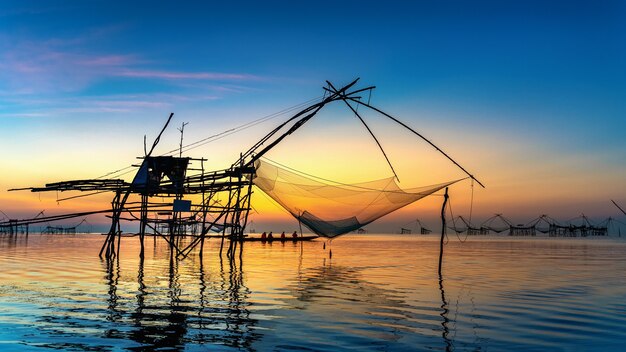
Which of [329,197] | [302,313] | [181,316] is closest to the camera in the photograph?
[181,316]

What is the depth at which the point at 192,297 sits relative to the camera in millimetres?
12047

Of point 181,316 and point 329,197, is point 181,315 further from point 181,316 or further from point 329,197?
point 329,197

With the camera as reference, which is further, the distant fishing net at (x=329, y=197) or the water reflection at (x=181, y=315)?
the distant fishing net at (x=329, y=197)

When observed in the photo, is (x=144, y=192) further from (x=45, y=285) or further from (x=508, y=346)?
(x=508, y=346)

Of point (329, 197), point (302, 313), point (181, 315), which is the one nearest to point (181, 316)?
point (181, 315)

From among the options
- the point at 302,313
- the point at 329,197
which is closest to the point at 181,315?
the point at 302,313

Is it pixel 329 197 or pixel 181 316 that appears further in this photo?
pixel 329 197

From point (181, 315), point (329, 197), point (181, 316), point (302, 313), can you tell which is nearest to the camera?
point (181, 316)

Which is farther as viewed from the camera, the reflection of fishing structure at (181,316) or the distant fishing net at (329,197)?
the distant fishing net at (329,197)

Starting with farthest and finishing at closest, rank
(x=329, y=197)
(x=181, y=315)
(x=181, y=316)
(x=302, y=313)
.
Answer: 1. (x=329, y=197)
2. (x=302, y=313)
3. (x=181, y=315)
4. (x=181, y=316)

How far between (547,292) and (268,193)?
451 inches

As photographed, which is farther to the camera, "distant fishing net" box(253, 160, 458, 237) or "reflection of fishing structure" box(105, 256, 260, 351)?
"distant fishing net" box(253, 160, 458, 237)

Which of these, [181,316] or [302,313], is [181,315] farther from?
[302,313]

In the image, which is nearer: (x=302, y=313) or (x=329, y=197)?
(x=302, y=313)
